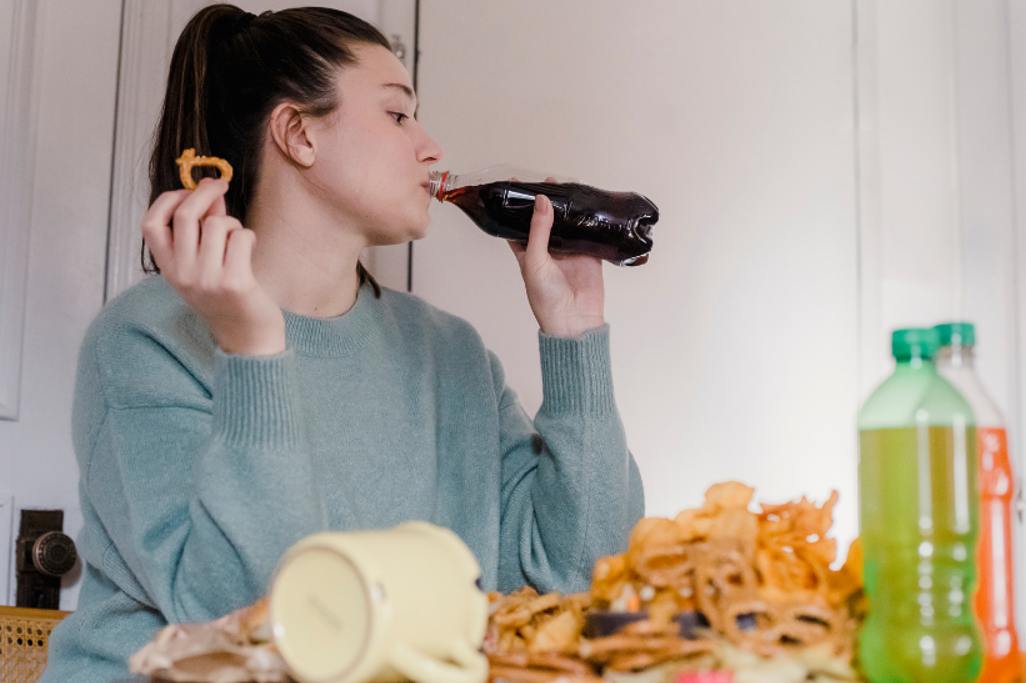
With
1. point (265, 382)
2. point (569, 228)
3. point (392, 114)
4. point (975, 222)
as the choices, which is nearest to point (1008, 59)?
point (975, 222)

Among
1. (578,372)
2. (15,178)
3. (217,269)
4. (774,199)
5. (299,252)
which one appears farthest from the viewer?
(774,199)

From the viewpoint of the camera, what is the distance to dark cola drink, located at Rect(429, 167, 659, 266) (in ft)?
4.02

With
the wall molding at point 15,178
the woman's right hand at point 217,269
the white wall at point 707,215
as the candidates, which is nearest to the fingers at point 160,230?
the woman's right hand at point 217,269

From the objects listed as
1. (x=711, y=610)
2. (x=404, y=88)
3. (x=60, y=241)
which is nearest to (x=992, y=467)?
(x=711, y=610)

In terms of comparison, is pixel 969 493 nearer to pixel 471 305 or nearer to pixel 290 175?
pixel 290 175

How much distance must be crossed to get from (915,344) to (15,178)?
1472 mm

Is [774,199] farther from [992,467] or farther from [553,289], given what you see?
[992,467]

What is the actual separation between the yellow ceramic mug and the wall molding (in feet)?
4.03

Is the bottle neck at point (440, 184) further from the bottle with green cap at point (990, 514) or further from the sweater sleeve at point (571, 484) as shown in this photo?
the bottle with green cap at point (990, 514)

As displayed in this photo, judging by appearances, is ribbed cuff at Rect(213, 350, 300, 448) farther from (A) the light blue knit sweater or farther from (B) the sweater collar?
(B) the sweater collar

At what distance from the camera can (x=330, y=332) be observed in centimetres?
130

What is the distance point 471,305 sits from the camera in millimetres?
1967

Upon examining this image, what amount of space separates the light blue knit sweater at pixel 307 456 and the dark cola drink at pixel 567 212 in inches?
5.4

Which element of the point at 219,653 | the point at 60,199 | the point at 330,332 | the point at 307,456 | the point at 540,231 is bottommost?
the point at 219,653
